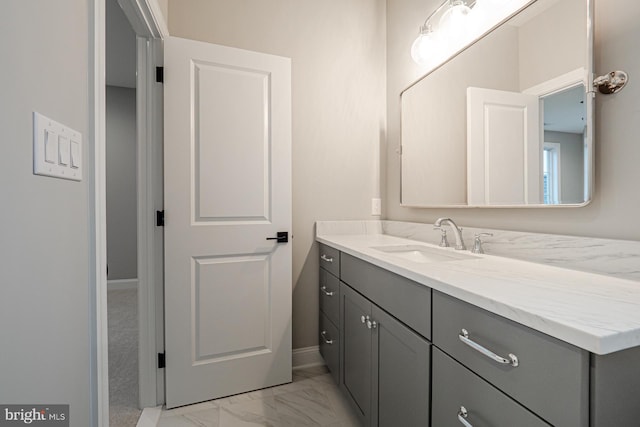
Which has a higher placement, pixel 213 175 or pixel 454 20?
pixel 454 20

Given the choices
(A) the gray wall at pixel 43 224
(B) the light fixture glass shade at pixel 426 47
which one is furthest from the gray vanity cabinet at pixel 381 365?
(B) the light fixture glass shade at pixel 426 47

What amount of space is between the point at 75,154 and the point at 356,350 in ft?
4.29

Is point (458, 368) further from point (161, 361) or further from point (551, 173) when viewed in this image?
point (161, 361)

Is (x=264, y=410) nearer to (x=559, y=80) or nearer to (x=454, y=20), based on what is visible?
(x=559, y=80)

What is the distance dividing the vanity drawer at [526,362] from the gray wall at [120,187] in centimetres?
424

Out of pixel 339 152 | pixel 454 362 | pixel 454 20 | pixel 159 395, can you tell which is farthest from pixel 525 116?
pixel 159 395

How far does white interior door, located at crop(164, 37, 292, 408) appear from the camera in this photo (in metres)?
1.58

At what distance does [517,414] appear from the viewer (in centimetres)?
60

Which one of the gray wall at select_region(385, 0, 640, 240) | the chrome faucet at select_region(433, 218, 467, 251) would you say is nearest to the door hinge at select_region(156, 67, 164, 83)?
the chrome faucet at select_region(433, 218, 467, 251)

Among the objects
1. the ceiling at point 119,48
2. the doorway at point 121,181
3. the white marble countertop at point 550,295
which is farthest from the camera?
the doorway at point 121,181

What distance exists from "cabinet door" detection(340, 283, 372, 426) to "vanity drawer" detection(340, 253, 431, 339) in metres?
0.08

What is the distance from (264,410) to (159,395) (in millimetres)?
596

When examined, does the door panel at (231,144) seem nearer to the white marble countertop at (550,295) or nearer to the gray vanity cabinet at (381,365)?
the gray vanity cabinet at (381,365)

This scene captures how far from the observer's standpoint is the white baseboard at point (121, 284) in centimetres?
378
